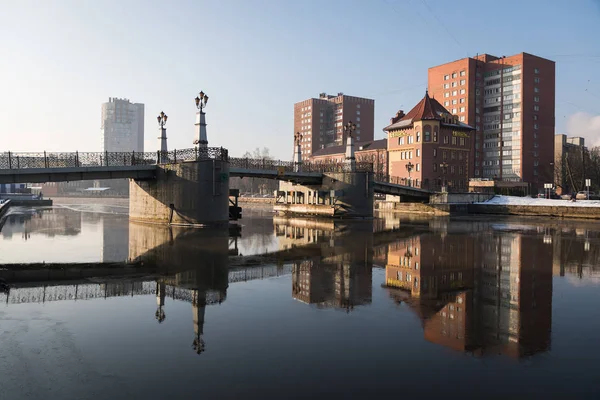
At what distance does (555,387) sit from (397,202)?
69234 mm

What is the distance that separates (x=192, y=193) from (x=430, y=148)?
62146 millimetres

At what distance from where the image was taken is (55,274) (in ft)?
53.8

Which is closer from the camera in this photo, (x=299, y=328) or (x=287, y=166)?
(x=299, y=328)

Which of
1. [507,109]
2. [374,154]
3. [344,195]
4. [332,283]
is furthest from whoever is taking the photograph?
[374,154]

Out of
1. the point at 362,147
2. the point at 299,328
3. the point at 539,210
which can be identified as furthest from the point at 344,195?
the point at 362,147

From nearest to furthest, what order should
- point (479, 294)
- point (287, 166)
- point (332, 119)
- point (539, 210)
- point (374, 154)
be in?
point (479, 294) → point (287, 166) → point (539, 210) → point (374, 154) → point (332, 119)

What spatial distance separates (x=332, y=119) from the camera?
185m

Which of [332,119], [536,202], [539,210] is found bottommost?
[539,210]

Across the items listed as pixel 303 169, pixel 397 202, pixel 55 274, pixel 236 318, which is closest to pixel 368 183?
pixel 303 169

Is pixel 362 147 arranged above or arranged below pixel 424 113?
below

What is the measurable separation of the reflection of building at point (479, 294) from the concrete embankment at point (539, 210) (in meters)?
40.2

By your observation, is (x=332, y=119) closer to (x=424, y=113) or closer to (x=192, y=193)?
(x=424, y=113)

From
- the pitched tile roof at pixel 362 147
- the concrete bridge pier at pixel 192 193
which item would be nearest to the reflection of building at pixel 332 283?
the concrete bridge pier at pixel 192 193

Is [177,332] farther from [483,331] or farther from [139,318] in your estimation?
[483,331]
